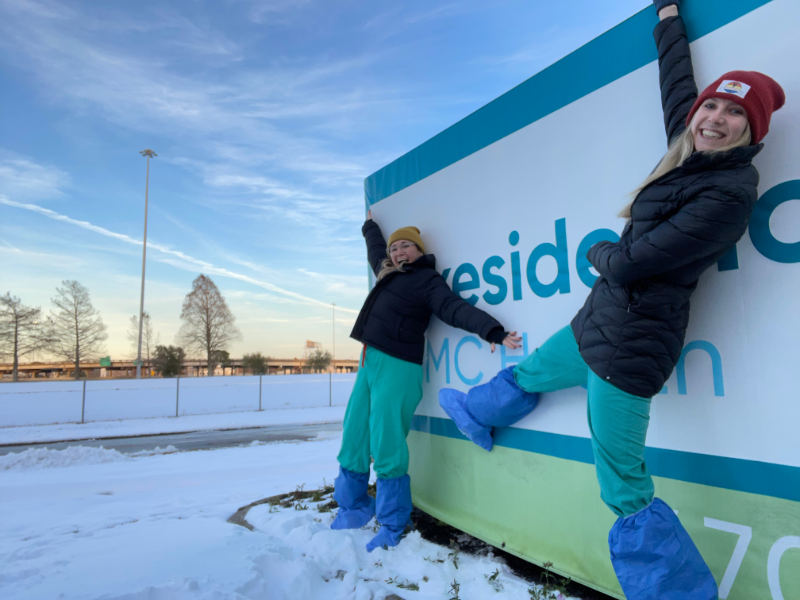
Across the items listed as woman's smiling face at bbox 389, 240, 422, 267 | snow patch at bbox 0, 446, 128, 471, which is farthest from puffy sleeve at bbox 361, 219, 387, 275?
snow patch at bbox 0, 446, 128, 471

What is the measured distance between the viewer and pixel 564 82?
2.26 m

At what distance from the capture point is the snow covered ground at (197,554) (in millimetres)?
1893

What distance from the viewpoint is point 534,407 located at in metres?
2.28

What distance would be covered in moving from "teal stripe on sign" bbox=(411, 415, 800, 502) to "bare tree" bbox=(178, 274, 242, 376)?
29.6 metres

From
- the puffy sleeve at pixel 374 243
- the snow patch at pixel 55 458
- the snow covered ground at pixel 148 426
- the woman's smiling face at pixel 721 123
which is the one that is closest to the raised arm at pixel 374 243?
the puffy sleeve at pixel 374 243

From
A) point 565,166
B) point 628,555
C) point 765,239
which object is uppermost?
point 565,166

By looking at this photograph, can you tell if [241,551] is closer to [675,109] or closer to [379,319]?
[379,319]

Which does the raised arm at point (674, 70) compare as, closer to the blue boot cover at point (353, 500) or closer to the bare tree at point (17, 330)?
the blue boot cover at point (353, 500)

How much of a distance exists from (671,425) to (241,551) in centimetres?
201

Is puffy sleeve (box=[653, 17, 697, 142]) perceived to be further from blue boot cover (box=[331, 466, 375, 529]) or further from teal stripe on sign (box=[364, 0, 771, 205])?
blue boot cover (box=[331, 466, 375, 529])

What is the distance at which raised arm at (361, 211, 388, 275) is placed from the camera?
11.4ft

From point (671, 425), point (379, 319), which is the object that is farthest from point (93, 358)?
point (671, 425)

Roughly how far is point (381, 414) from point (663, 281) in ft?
5.66

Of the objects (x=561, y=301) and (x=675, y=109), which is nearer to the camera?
(x=675, y=109)
